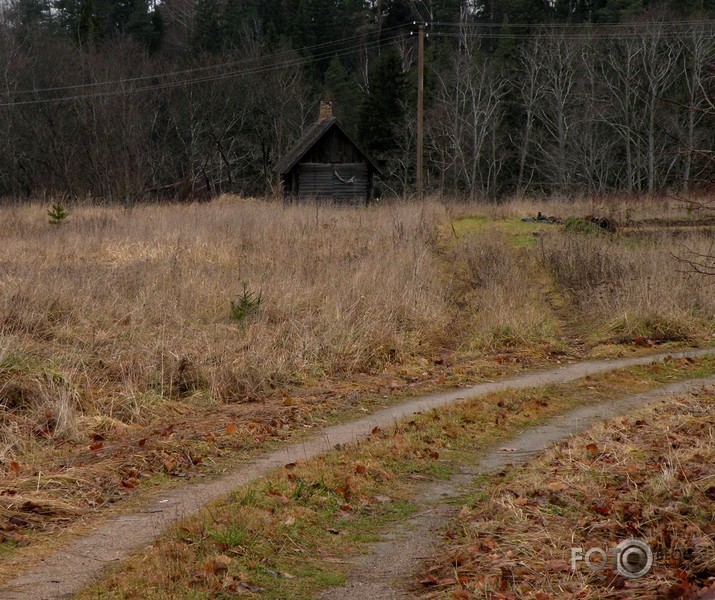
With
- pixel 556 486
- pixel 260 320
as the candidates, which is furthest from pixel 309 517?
pixel 260 320

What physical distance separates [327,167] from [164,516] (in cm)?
3400

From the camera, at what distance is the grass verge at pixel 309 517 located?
5.39 metres

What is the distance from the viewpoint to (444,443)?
884 centimetres

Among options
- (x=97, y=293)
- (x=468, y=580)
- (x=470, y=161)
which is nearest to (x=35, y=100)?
(x=470, y=161)

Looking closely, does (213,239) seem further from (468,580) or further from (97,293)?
(468,580)

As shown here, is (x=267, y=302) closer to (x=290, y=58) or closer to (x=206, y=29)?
(x=290, y=58)

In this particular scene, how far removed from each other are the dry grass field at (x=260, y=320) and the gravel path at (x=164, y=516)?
0.45m

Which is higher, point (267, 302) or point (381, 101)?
point (381, 101)

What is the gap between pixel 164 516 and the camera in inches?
259

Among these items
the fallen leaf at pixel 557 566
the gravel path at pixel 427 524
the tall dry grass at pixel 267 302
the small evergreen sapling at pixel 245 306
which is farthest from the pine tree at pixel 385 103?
the fallen leaf at pixel 557 566

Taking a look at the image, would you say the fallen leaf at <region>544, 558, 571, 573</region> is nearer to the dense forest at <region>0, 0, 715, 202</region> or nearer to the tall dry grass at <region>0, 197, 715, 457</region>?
the tall dry grass at <region>0, 197, 715, 457</region>

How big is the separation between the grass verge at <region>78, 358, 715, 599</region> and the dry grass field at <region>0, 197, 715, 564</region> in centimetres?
121

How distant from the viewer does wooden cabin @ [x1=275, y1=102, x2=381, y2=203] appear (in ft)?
128

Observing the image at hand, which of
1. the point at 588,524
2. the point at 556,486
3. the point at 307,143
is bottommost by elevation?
the point at 556,486
